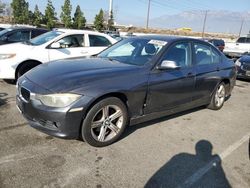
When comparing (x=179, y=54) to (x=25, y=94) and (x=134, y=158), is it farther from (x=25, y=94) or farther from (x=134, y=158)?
(x=25, y=94)

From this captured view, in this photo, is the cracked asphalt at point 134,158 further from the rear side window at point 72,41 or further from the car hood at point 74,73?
the rear side window at point 72,41

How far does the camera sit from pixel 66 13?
4216 cm

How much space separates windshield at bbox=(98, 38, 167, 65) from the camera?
4.57 meters

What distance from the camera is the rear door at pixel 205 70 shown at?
5273 millimetres

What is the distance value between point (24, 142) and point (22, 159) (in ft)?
1.64

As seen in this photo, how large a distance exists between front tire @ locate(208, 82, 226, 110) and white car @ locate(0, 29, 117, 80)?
12.0 ft

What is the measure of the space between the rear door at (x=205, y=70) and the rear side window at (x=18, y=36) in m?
6.28

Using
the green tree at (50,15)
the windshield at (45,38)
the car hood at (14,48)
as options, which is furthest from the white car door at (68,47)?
the green tree at (50,15)

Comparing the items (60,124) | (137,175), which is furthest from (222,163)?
(60,124)

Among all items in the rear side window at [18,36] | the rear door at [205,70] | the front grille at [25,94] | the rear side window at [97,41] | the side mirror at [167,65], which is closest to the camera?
the front grille at [25,94]

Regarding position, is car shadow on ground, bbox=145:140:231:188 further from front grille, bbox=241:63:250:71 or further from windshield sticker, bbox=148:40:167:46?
front grille, bbox=241:63:250:71

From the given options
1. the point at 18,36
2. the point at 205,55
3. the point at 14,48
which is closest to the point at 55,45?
the point at 14,48

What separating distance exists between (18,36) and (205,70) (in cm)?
654

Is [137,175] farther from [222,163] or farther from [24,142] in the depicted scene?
[24,142]
